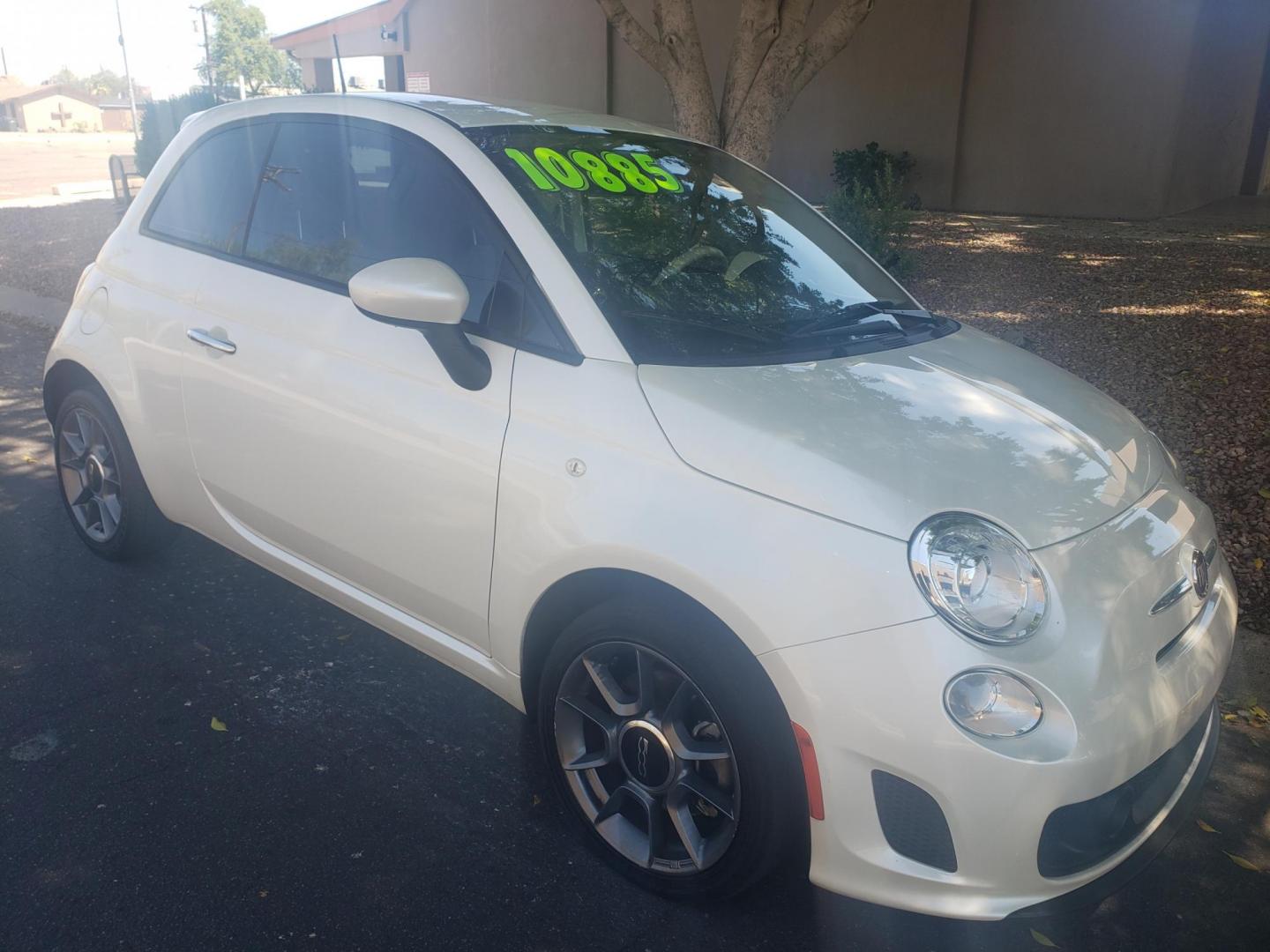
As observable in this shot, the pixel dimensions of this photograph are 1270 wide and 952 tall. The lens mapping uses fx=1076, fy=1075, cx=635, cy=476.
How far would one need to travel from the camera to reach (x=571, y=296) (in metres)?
2.77

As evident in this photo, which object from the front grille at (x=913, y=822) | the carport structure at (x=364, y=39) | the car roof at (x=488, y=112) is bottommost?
the front grille at (x=913, y=822)

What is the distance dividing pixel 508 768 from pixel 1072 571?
5.72 feet

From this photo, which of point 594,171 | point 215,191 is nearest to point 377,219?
point 594,171

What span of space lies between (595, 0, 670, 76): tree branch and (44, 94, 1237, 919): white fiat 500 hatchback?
436cm

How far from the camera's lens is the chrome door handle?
3459mm

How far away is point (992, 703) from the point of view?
2.14 metres

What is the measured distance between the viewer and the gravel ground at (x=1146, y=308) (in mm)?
5262

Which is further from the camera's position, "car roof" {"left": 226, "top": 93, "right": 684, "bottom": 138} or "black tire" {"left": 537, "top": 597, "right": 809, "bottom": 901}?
"car roof" {"left": 226, "top": 93, "right": 684, "bottom": 138}

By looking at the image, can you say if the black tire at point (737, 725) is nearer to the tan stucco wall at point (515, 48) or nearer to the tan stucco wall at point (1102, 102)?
the tan stucco wall at point (1102, 102)

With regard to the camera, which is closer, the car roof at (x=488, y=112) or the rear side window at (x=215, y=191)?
the car roof at (x=488, y=112)

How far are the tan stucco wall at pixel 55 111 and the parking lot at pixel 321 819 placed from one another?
286ft

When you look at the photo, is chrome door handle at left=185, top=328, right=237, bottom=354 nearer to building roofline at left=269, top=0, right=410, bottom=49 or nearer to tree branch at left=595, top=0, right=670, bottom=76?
tree branch at left=595, top=0, right=670, bottom=76

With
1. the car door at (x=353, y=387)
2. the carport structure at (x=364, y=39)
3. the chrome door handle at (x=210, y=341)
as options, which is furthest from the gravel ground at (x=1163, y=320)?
the carport structure at (x=364, y=39)

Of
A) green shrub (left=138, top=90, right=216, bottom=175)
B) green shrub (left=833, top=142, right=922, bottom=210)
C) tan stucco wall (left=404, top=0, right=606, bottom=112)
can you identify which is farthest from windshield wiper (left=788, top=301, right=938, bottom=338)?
green shrub (left=138, top=90, right=216, bottom=175)
